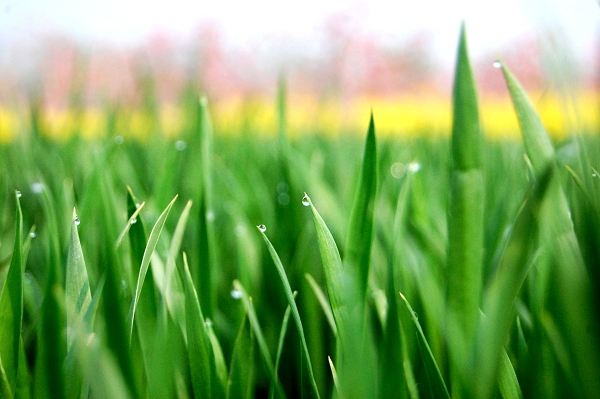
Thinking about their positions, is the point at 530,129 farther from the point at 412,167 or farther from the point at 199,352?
the point at 199,352

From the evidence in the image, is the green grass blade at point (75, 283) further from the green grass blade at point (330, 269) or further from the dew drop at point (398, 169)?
the dew drop at point (398, 169)

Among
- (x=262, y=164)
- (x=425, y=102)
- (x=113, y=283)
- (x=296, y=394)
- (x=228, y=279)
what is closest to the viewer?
(x=113, y=283)

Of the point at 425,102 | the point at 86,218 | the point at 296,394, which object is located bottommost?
the point at 296,394

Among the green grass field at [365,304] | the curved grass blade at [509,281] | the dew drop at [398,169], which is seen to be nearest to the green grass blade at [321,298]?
the green grass field at [365,304]

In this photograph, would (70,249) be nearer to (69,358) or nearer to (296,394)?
(69,358)

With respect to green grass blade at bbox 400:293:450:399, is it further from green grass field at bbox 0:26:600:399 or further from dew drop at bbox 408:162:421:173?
dew drop at bbox 408:162:421:173

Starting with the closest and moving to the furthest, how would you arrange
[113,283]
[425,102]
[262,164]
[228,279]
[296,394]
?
[113,283], [296,394], [228,279], [262,164], [425,102]

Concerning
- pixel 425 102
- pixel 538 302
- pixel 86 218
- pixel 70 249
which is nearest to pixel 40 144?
pixel 86 218
